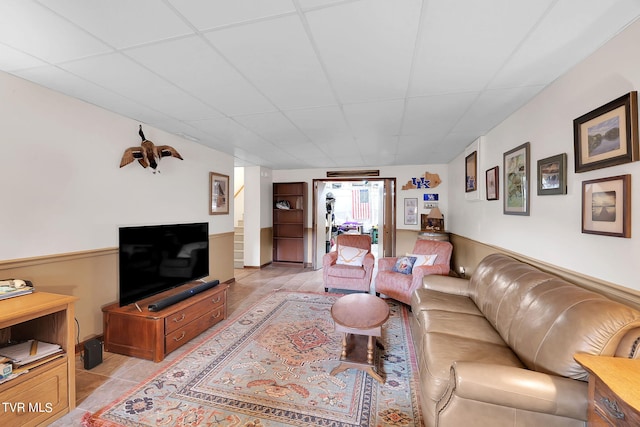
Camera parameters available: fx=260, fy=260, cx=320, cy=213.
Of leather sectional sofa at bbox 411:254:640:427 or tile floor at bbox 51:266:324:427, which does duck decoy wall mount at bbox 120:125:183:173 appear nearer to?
tile floor at bbox 51:266:324:427

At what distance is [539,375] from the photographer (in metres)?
1.25

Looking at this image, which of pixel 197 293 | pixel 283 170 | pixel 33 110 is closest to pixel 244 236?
pixel 283 170

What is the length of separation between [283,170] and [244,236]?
186cm

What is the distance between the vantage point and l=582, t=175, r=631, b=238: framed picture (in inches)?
55.3

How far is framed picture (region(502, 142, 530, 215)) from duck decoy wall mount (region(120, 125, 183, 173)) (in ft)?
12.3

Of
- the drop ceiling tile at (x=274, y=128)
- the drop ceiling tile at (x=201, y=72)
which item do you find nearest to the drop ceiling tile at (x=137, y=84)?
the drop ceiling tile at (x=201, y=72)

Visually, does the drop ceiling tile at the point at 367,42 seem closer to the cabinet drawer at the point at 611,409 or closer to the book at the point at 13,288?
the cabinet drawer at the point at 611,409

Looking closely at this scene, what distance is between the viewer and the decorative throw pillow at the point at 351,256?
4.36m

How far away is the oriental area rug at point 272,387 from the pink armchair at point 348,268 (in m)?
1.26

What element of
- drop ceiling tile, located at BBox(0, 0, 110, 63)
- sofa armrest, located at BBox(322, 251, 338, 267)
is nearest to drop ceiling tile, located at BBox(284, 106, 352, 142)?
drop ceiling tile, located at BBox(0, 0, 110, 63)

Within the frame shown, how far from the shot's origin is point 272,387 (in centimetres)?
200

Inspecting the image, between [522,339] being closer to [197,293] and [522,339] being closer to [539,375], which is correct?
[539,375]

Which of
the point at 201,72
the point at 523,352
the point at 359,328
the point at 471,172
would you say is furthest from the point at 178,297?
the point at 471,172

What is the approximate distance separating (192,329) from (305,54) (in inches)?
109
